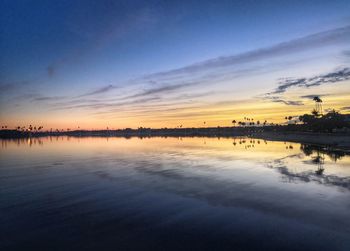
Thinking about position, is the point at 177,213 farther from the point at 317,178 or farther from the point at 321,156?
the point at 321,156

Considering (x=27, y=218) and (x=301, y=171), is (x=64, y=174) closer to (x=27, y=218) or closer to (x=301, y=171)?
(x=27, y=218)

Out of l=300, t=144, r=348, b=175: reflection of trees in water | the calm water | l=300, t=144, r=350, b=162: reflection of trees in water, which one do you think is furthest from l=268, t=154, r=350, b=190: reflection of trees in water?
l=300, t=144, r=350, b=162: reflection of trees in water

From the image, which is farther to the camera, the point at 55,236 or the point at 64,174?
the point at 64,174

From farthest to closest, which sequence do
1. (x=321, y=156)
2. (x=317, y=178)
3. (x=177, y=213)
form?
(x=321, y=156)
(x=317, y=178)
(x=177, y=213)

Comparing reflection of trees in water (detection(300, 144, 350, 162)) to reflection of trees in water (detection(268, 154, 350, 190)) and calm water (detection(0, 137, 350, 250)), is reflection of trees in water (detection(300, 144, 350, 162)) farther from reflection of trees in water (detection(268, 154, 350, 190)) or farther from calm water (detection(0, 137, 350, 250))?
calm water (detection(0, 137, 350, 250))

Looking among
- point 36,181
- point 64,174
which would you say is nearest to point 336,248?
point 36,181

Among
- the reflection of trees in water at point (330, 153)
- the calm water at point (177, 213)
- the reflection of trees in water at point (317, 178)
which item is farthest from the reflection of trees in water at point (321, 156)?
the calm water at point (177, 213)

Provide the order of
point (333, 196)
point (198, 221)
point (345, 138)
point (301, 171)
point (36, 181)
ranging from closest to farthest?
point (198, 221), point (333, 196), point (36, 181), point (301, 171), point (345, 138)

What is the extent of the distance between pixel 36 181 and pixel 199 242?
20361mm

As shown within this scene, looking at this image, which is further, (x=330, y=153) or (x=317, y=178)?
(x=330, y=153)

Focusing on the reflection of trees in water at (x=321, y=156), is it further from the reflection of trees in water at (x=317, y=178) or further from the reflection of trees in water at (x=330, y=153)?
the reflection of trees in water at (x=317, y=178)

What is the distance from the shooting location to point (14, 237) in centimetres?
1244

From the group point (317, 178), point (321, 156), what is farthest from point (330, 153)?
point (317, 178)

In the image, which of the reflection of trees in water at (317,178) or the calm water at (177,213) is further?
the reflection of trees in water at (317,178)
